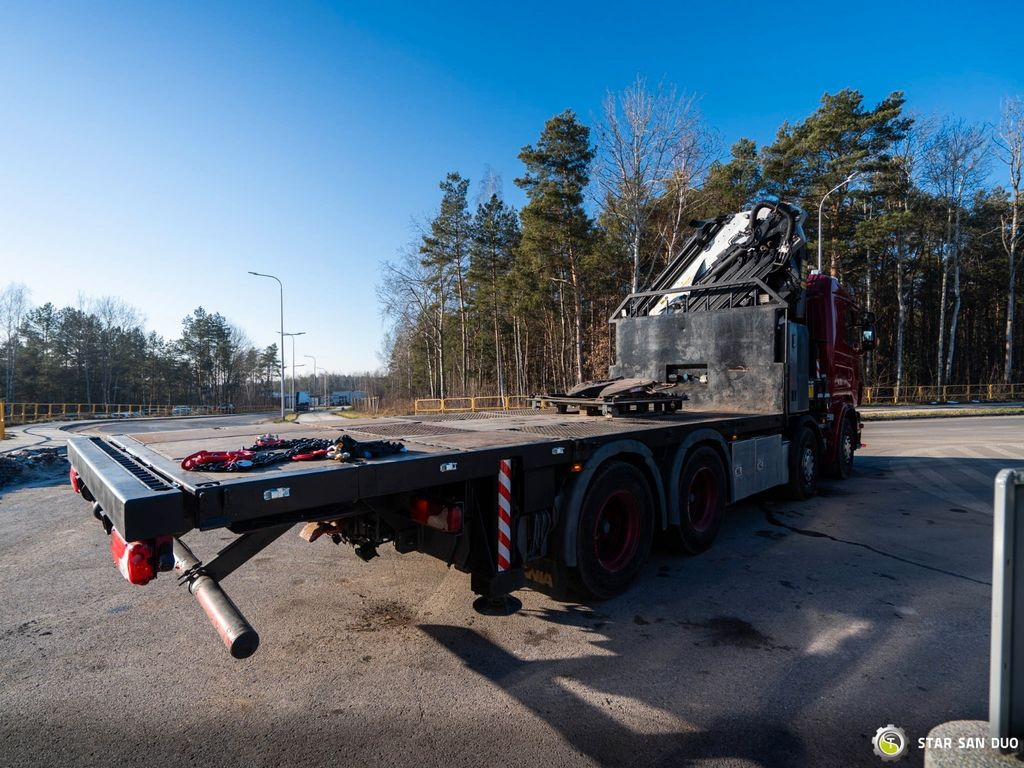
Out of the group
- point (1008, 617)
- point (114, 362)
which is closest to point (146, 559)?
point (1008, 617)

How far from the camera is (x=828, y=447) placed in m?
9.06

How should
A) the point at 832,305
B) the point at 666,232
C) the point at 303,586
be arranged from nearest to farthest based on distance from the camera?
the point at 303,586
the point at 832,305
the point at 666,232

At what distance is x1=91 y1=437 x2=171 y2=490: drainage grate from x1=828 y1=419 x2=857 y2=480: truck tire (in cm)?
961

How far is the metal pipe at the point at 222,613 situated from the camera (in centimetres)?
241

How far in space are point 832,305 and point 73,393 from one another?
234 feet

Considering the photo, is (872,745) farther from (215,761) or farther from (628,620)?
(215,761)

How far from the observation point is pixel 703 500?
587 centimetres

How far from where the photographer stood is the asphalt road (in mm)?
2691

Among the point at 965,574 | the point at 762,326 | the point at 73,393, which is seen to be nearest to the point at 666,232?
the point at 762,326

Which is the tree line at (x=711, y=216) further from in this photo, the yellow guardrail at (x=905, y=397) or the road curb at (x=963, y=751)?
the road curb at (x=963, y=751)

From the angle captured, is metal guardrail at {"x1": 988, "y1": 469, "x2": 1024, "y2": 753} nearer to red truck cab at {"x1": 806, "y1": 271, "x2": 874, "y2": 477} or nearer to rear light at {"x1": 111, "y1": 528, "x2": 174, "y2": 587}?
rear light at {"x1": 111, "y1": 528, "x2": 174, "y2": 587}

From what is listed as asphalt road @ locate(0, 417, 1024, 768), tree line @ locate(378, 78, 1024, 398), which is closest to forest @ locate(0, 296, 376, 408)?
tree line @ locate(378, 78, 1024, 398)

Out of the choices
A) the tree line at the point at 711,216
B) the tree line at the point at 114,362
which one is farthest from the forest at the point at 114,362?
the tree line at the point at 711,216

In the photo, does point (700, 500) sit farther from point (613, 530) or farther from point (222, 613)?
point (222, 613)
